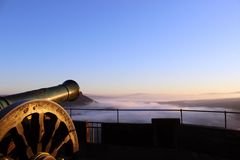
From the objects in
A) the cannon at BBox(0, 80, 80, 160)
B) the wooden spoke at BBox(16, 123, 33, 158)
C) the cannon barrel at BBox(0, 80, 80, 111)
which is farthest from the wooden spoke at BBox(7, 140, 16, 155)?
the cannon barrel at BBox(0, 80, 80, 111)

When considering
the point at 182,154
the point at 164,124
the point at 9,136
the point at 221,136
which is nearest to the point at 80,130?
the point at 164,124

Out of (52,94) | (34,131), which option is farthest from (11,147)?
(52,94)

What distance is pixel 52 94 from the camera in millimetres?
7711

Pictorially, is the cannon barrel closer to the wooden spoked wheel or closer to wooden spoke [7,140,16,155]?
wooden spoke [7,140,16,155]

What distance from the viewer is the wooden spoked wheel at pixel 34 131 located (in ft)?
17.0

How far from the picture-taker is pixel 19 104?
208 inches

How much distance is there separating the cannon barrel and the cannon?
4 cm

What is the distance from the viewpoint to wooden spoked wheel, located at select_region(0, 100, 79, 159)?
517 cm

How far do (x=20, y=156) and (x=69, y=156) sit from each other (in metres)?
1.16

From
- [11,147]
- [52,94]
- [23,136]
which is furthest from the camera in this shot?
[52,94]

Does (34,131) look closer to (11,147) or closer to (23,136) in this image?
(23,136)

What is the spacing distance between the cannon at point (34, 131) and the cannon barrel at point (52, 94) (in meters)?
0.04

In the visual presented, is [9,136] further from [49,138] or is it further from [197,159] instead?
[197,159]

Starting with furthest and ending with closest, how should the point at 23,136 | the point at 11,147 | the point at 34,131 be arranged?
the point at 11,147 < the point at 34,131 < the point at 23,136
